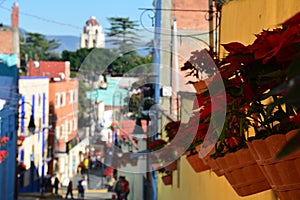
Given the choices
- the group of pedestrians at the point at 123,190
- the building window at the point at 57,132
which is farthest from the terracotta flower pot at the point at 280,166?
the building window at the point at 57,132

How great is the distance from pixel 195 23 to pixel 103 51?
4827 millimetres

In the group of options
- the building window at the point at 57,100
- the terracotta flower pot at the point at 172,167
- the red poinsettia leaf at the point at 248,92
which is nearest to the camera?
the red poinsettia leaf at the point at 248,92

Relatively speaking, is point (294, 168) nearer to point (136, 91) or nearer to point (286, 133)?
point (286, 133)

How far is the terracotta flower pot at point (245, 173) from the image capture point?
2704 millimetres

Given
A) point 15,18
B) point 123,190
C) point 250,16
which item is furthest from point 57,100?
point 250,16

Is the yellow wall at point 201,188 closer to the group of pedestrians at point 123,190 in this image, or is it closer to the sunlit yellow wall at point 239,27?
the sunlit yellow wall at point 239,27

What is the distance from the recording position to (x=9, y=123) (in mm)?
19422

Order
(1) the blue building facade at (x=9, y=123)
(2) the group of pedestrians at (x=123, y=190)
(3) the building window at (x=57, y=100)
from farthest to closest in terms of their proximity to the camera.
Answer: (3) the building window at (x=57, y=100) → (2) the group of pedestrians at (x=123, y=190) → (1) the blue building facade at (x=9, y=123)

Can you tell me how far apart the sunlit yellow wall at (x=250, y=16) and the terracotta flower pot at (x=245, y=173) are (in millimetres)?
616

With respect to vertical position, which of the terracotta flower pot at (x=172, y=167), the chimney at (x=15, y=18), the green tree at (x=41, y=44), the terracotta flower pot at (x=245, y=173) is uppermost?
the green tree at (x=41, y=44)

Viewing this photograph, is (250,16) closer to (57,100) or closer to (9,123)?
(9,123)

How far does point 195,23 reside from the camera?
1520 cm

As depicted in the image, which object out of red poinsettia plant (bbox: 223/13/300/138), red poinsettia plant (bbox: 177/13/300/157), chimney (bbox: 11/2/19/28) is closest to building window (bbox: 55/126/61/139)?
chimney (bbox: 11/2/19/28)

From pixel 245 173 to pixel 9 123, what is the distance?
1710 centimetres
